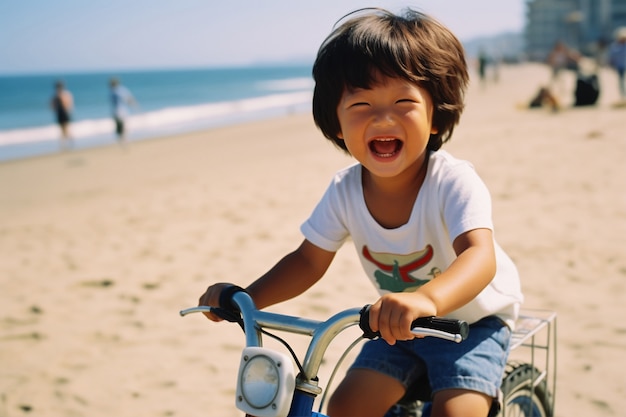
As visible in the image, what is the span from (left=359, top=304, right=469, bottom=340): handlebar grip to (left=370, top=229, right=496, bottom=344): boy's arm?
1 cm

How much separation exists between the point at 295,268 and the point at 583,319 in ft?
8.33

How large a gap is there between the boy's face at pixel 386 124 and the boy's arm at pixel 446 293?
0.29 m

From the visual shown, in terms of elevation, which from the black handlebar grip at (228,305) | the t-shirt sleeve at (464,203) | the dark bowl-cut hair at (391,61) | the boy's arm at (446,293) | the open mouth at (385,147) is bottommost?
the black handlebar grip at (228,305)

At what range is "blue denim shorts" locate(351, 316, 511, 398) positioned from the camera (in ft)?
5.93

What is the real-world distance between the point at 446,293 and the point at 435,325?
0.23 meters

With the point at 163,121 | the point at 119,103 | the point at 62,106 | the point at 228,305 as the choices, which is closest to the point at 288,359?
the point at 228,305

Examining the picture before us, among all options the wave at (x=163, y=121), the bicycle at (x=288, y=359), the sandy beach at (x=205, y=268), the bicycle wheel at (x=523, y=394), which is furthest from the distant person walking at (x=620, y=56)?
the bicycle at (x=288, y=359)

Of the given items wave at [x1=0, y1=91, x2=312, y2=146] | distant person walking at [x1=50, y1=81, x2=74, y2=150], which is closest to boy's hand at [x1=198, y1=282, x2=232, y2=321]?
distant person walking at [x1=50, y1=81, x2=74, y2=150]

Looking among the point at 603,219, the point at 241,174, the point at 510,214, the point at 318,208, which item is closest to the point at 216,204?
the point at 241,174

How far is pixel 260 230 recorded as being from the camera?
21.1 ft

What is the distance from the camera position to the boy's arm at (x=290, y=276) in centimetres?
195

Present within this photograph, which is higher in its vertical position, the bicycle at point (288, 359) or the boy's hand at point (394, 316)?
the boy's hand at point (394, 316)

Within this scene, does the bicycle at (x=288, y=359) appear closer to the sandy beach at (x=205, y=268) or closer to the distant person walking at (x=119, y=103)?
the sandy beach at (x=205, y=268)

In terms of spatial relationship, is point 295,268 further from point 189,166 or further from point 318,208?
point 189,166
